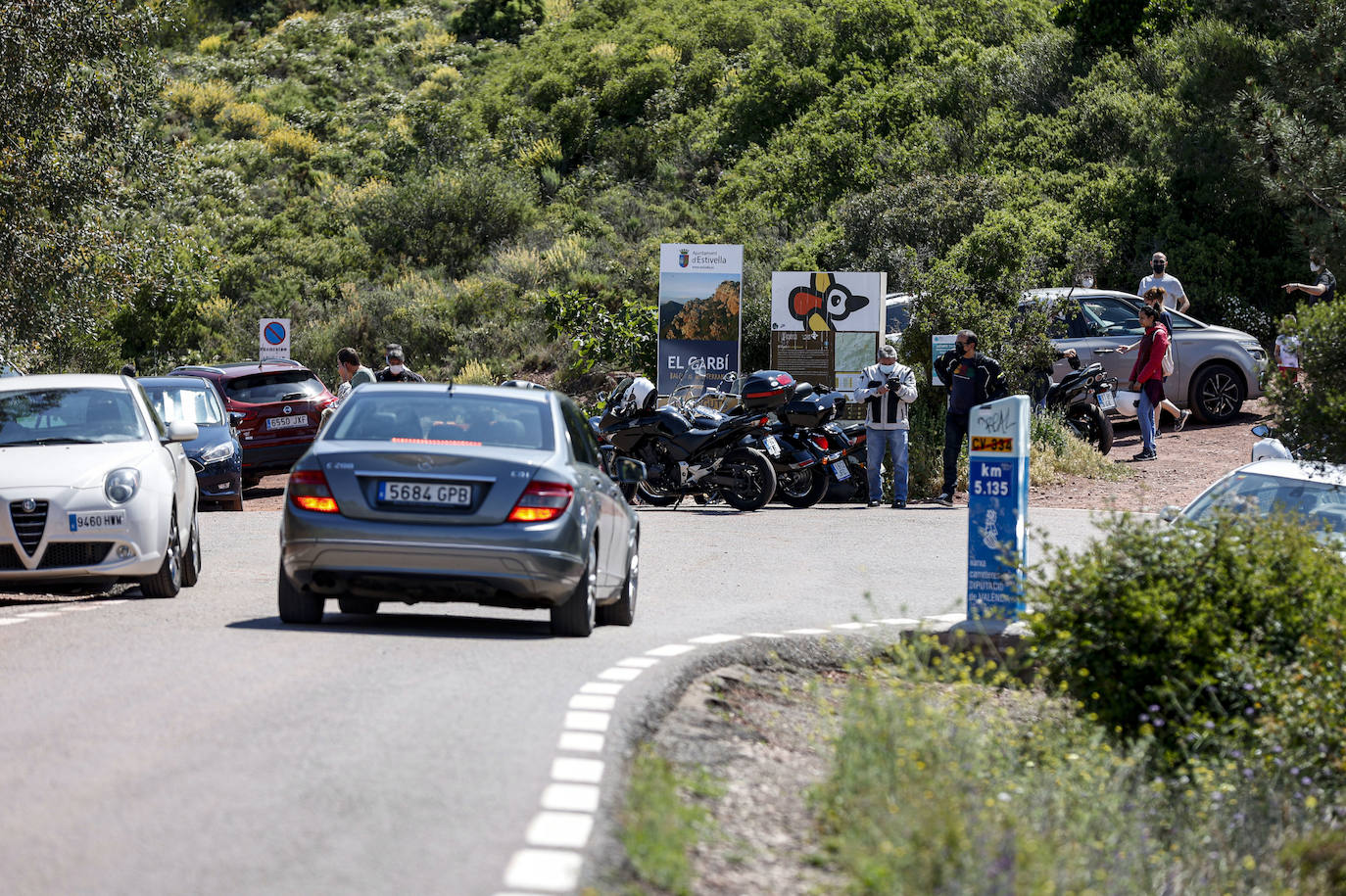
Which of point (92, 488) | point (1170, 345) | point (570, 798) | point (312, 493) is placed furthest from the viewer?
point (1170, 345)

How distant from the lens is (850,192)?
3778 cm

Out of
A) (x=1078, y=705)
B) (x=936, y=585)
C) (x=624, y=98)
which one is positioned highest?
(x=624, y=98)

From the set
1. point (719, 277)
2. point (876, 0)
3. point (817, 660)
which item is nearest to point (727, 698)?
point (817, 660)

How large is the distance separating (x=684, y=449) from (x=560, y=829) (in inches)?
Result: 578

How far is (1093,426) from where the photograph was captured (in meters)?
22.7

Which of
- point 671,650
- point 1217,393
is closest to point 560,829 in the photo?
point 671,650

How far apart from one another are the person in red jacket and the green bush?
45.0 feet

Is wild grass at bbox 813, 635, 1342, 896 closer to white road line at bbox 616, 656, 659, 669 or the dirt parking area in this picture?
white road line at bbox 616, 656, 659, 669

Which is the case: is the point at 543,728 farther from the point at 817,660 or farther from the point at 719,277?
the point at 719,277

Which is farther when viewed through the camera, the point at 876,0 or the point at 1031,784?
the point at 876,0

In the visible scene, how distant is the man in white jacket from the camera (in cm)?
1970

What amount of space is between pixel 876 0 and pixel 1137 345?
2662 centimetres

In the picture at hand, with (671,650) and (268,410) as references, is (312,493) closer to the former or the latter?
(671,650)

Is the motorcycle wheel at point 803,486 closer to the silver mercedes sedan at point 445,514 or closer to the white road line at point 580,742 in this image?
the silver mercedes sedan at point 445,514
